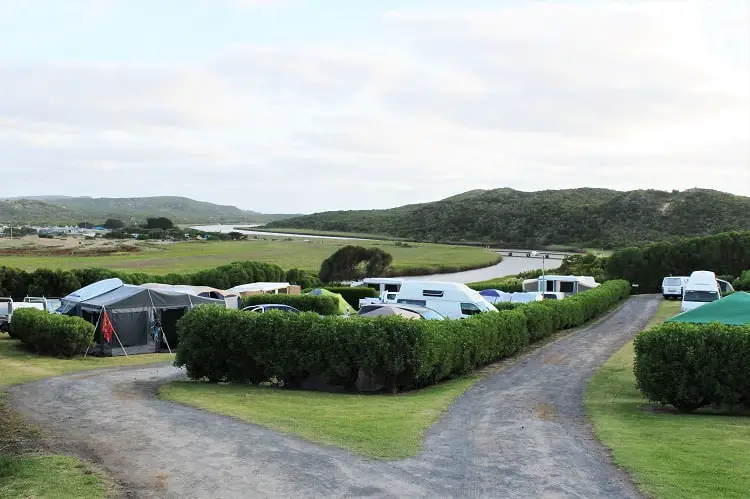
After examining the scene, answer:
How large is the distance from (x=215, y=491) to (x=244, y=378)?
8425mm

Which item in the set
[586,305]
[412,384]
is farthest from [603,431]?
[586,305]

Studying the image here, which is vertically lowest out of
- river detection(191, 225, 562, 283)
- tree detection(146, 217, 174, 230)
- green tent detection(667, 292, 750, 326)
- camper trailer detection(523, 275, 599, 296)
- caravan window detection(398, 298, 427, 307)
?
river detection(191, 225, 562, 283)

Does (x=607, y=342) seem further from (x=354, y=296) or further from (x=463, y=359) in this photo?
(x=354, y=296)

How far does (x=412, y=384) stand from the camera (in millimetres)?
14812

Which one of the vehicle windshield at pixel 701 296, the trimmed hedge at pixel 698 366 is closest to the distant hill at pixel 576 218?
the vehicle windshield at pixel 701 296

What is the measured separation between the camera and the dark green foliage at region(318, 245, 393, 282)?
60.9m

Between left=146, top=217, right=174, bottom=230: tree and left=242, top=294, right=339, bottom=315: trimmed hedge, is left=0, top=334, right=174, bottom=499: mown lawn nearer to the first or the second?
left=242, top=294, right=339, bottom=315: trimmed hedge

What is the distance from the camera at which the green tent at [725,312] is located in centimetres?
1415

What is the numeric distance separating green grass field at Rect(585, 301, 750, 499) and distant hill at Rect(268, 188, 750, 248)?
91.2 m

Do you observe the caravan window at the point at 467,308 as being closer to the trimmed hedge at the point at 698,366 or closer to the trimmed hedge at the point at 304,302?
the trimmed hedge at the point at 304,302

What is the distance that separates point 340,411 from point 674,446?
5299 mm

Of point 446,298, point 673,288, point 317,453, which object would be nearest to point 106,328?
point 446,298

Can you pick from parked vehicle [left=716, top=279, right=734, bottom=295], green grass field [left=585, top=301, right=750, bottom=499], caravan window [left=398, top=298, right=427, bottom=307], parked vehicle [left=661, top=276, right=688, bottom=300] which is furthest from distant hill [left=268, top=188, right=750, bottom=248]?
green grass field [left=585, top=301, right=750, bottom=499]

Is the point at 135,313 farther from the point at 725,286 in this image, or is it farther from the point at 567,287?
the point at 725,286
